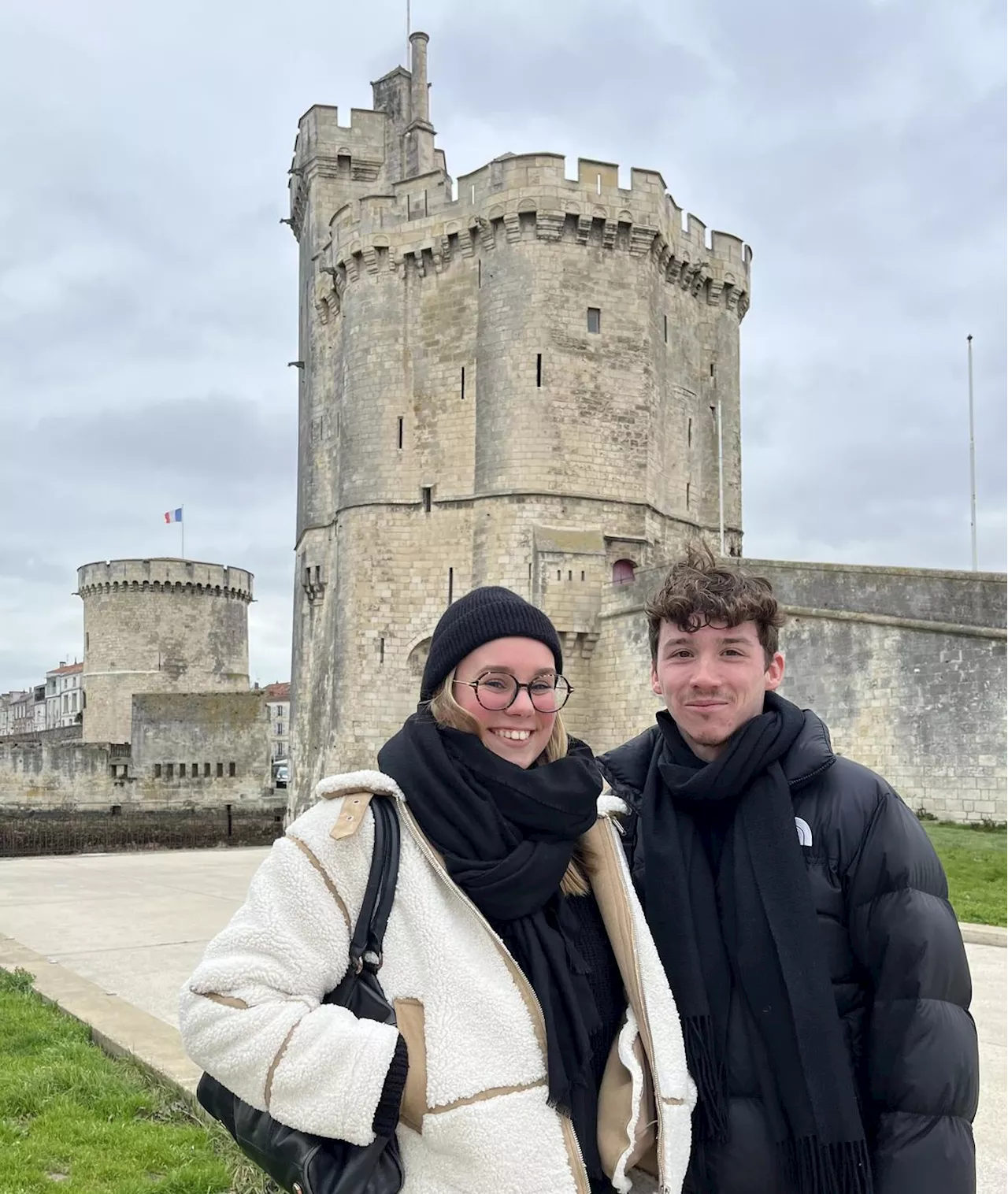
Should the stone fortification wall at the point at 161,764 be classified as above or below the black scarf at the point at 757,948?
below

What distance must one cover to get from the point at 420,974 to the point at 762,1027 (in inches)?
25.9

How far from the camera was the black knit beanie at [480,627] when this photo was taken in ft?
6.78

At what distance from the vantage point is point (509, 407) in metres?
22.1

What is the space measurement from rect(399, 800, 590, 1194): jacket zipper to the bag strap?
0.04m

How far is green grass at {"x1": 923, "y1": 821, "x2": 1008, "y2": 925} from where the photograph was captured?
7.98 metres

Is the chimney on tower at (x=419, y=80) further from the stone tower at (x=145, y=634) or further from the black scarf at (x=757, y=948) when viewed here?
the black scarf at (x=757, y=948)

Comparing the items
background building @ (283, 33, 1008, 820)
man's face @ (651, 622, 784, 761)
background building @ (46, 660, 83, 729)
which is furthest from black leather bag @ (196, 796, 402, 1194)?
background building @ (46, 660, 83, 729)

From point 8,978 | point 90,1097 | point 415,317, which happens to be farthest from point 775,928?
point 415,317

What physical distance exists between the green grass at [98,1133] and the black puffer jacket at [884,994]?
1.81 meters

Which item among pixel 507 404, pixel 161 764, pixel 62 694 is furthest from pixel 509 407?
pixel 62 694

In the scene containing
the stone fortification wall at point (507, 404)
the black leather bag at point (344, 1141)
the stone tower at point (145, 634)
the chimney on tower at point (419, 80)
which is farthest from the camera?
the stone tower at point (145, 634)

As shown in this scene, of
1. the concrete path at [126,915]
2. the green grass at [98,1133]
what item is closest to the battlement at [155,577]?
the concrete path at [126,915]

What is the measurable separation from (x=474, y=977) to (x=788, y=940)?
58 cm

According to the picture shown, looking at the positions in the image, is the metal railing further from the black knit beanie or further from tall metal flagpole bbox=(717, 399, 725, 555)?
the black knit beanie
